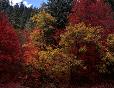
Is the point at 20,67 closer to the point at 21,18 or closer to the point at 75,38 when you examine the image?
the point at 75,38

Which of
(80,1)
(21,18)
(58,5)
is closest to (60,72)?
(58,5)

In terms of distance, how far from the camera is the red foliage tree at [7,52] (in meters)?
57.5

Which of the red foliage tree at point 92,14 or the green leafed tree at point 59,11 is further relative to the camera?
the red foliage tree at point 92,14

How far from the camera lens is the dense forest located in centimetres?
5209

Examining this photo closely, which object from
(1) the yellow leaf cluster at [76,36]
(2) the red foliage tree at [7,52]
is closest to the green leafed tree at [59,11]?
(1) the yellow leaf cluster at [76,36]

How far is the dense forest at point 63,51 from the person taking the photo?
171ft

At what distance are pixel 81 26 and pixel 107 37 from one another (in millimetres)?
6386

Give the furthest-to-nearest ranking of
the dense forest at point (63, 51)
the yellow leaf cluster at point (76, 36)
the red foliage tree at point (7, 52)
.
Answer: the red foliage tree at point (7, 52) < the yellow leaf cluster at point (76, 36) < the dense forest at point (63, 51)

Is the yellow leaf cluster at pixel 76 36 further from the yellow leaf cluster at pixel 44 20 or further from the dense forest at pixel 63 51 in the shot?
the yellow leaf cluster at pixel 44 20

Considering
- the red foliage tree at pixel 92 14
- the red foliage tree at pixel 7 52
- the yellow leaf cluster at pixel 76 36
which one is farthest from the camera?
the red foliage tree at pixel 92 14

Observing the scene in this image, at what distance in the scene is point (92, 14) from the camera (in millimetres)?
66375

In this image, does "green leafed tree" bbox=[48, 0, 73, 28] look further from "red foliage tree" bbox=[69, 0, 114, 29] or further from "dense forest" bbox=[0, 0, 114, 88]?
"red foliage tree" bbox=[69, 0, 114, 29]

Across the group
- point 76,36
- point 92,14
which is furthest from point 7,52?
point 92,14

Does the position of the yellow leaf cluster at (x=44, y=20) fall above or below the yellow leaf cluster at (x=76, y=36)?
above
